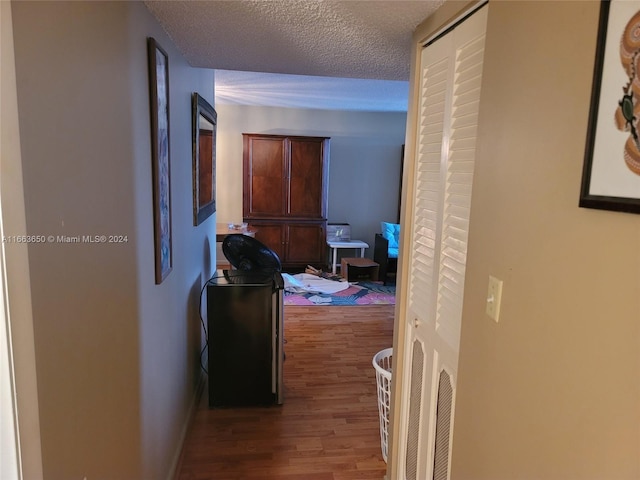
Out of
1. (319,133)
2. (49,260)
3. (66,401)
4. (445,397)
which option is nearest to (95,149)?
(49,260)

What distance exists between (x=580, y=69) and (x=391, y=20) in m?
0.94

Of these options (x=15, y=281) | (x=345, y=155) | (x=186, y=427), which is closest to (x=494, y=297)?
(x=15, y=281)

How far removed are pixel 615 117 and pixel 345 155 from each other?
600 centimetres

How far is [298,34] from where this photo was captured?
174cm

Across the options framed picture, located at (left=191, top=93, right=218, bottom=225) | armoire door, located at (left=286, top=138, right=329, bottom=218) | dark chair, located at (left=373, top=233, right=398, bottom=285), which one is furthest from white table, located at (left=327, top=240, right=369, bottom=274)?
framed picture, located at (left=191, top=93, right=218, bottom=225)

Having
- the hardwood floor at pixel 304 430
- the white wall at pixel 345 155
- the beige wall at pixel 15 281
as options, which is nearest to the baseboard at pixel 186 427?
the hardwood floor at pixel 304 430

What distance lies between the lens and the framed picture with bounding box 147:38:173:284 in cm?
→ 160

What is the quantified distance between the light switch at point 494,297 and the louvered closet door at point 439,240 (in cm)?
24

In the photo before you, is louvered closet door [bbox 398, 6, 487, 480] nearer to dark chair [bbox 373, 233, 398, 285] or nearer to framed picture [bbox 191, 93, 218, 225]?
framed picture [bbox 191, 93, 218, 225]

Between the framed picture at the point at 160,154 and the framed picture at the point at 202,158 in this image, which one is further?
the framed picture at the point at 202,158

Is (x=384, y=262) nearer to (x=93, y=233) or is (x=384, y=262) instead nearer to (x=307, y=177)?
(x=307, y=177)

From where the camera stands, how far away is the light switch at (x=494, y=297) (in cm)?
108

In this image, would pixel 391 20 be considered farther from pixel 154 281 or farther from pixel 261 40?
pixel 154 281

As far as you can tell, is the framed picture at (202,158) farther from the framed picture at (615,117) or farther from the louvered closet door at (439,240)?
the framed picture at (615,117)
